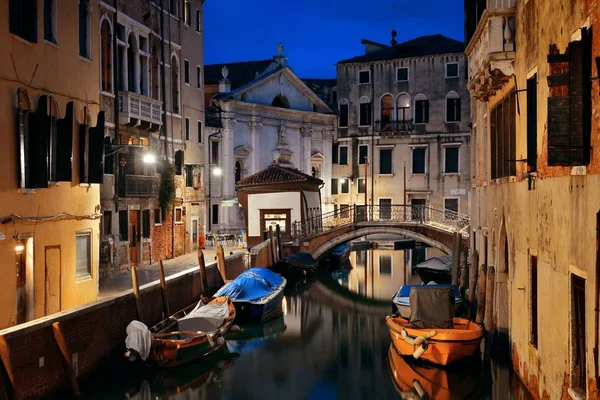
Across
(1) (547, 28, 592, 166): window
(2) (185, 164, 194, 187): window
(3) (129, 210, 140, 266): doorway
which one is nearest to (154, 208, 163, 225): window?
(3) (129, 210, 140, 266): doorway

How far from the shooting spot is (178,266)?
21109 millimetres

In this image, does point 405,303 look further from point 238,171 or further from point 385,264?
point 238,171

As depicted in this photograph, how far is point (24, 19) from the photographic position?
11523 mm

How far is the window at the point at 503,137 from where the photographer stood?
1174cm

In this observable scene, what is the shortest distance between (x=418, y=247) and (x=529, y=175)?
28870 millimetres

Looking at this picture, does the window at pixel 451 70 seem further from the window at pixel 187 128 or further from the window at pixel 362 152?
the window at pixel 187 128

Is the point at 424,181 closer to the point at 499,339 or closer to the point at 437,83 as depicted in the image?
the point at 437,83

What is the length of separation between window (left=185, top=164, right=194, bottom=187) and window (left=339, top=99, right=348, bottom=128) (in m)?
11.9

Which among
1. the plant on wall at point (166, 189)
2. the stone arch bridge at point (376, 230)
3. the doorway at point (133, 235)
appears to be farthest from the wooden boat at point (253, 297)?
the stone arch bridge at point (376, 230)

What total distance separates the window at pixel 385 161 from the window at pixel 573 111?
27.7 m

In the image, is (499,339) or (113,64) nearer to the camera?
(499,339)

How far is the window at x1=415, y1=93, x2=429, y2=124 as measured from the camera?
113ft

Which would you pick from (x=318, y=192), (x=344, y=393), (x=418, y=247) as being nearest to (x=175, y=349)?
(x=344, y=393)

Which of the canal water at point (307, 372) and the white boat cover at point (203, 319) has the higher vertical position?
the white boat cover at point (203, 319)
